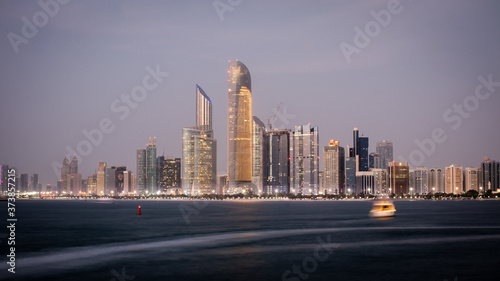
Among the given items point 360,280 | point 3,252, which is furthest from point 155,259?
point 360,280

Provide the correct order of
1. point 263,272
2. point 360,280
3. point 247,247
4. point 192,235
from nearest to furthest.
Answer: point 360,280, point 263,272, point 247,247, point 192,235

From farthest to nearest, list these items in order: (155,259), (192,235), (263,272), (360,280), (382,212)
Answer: (382,212)
(192,235)
(155,259)
(263,272)
(360,280)

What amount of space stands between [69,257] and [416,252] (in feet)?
138

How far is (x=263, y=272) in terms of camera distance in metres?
49.2

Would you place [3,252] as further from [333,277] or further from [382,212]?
[382,212]

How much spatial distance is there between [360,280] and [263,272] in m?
9.10

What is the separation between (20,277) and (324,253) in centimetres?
3478

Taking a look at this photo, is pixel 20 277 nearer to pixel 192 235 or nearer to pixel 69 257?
pixel 69 257

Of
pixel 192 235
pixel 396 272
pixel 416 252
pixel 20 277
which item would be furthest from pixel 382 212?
pixel 20 277

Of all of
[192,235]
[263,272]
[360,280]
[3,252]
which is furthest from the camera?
[192,235]

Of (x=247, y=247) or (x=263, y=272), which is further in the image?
(x=247, y=247)

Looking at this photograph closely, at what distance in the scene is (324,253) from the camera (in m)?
64.4

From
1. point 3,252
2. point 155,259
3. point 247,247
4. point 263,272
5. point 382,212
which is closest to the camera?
point 263,272

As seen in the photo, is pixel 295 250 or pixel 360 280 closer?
pixel 360 280
